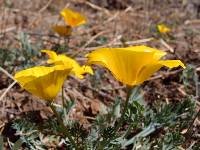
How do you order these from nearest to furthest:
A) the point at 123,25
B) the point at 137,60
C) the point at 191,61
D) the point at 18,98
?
1. the point at 137,60
2. the point at 18,98
3. the point at 191,61
4. the point at 123,25

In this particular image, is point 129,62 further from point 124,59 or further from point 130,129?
point 130,129

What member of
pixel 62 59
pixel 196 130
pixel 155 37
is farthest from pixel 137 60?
pixel 155 37

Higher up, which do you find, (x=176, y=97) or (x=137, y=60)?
(x=137, y=60)

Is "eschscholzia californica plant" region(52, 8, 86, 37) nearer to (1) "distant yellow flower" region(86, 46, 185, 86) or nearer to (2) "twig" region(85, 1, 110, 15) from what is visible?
(2) "twig" region(85, 1, 110, 15)

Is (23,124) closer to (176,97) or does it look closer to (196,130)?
(196,130)

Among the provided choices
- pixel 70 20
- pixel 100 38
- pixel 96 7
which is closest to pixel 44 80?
pixel 70 20
